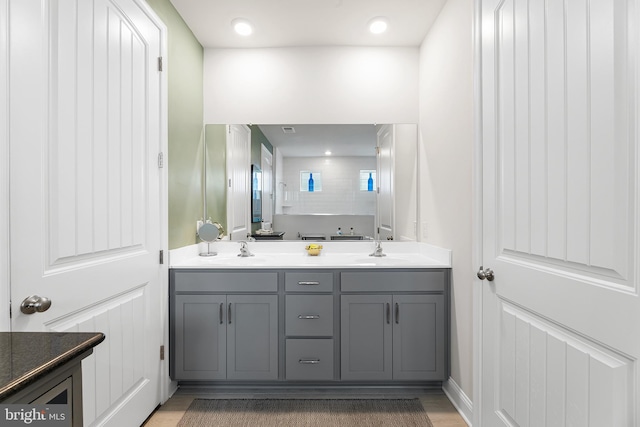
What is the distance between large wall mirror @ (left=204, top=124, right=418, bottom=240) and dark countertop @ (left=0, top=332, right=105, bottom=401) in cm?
202

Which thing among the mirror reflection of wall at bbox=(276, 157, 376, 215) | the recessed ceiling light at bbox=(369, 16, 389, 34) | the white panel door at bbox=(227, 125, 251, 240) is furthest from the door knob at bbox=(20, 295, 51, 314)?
the recessed ceiling light at bbox=(369, 16, 389, 34)

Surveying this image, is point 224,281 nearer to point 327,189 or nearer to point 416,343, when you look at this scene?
point 327,189

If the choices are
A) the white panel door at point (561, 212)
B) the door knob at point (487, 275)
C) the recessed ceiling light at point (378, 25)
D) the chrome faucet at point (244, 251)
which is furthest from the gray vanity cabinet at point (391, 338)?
the recessed ceiling light at point (378, 25)

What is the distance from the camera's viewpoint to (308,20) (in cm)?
241

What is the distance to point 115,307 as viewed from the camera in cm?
166

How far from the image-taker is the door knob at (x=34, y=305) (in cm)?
115

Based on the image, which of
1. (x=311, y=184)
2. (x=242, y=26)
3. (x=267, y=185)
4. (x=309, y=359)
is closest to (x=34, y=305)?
(x=309, y=359)

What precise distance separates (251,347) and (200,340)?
1.07 feet

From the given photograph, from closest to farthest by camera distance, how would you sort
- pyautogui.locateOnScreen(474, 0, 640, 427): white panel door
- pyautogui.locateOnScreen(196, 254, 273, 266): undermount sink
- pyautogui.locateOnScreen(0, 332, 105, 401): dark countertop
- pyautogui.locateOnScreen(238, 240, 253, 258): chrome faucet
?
pyautogui.locateOnScreen(0, 332, 105, 401): dark countertop → pyautogui.locateOnScreen(474, 0, 640, 427): white panel door → pyautogui.locateOnScreen(196, 254, 273, 266): undermount sink → pyautogui.locateOnScreen(238, 240, 253, 258): chrome faucet

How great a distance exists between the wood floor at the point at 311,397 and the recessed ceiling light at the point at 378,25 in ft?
8.30

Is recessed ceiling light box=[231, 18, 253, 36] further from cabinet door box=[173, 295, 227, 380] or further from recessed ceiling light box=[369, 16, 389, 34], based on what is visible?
cabinet door box=[173, 295, 227, 380]

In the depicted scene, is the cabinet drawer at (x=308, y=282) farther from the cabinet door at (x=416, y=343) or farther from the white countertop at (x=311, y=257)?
the cabinet door at (x=416, y=343)

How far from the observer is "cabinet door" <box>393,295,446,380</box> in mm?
2191

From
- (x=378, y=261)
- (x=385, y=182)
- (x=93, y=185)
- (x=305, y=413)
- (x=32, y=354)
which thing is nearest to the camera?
(x=32, y=354)
